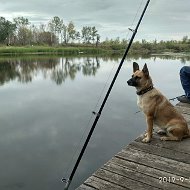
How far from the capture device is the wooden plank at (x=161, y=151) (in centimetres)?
454

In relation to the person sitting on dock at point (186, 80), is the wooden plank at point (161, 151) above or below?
below

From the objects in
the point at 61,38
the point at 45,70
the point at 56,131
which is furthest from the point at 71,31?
the point at 56,131

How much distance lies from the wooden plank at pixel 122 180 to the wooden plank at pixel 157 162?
54 centimetres

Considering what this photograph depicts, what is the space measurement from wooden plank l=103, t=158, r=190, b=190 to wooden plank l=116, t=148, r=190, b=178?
5.9 inches

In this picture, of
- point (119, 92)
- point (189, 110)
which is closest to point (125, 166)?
point (189, 110)

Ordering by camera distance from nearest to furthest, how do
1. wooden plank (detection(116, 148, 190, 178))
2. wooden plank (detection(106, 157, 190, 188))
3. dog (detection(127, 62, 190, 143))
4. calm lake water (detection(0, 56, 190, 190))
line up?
wooden plank (detection(106, 157, 190, 188))
wooden plank (detection(116, 148, 190, 178))
dog (detection(127, 62, 190, 143))
calm lake water (detection(0, 56, 190, 190))

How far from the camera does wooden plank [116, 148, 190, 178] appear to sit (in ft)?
13.6

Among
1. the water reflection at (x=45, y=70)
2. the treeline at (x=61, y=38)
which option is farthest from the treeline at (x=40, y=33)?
the water reflection at (x=45, y=70)

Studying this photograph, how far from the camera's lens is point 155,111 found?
5277 mm

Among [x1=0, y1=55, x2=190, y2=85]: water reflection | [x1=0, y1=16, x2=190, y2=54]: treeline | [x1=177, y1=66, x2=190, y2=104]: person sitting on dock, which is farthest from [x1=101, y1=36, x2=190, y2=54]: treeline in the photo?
[x1=177, y1=66, x2=190, y2=104]: person sitting on dock

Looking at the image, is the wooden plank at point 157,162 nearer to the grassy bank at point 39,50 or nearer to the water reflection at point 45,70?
the water reflection at point 45,70

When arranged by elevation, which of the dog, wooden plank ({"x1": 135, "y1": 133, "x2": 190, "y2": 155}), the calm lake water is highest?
the dog

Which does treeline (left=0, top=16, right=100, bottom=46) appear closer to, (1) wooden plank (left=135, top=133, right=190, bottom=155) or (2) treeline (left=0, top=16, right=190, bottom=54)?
(2) treeline (left=0, top=16, right=190, bottom=54)

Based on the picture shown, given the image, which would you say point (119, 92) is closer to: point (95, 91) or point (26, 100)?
point (95, 91)
